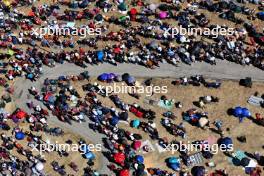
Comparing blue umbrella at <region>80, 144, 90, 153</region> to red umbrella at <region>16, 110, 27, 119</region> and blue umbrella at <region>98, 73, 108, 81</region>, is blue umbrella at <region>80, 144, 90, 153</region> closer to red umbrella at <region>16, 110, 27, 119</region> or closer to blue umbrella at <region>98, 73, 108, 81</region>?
red umbrella at <region>16, 110, 27, 119</region>

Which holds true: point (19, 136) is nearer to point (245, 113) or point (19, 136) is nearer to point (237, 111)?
point (237, 111)

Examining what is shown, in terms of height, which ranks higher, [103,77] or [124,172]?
[103,77]

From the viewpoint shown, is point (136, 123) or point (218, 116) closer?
point (218, 116)

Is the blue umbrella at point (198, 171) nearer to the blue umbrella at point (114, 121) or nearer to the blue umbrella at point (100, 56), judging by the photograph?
the blue umbrella at point (114, 121)

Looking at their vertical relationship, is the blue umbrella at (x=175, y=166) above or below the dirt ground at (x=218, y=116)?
below

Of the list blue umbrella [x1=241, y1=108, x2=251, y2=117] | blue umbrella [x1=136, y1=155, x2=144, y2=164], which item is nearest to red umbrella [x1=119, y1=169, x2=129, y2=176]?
blue umbrella [x1=136, y1=155, x2=144, y2=164]

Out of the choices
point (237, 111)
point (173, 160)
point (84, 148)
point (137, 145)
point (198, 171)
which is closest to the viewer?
point (198, 171)

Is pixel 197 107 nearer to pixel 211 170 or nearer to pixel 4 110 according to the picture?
pixel 211 170

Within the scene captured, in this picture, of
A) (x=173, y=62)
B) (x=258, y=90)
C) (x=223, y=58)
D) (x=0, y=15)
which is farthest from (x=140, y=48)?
(x=0, y=15)

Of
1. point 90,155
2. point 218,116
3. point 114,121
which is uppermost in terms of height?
point 218,116

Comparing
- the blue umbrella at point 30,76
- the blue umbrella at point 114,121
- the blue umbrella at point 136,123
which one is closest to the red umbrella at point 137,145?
the blue umbrella at point 136,123

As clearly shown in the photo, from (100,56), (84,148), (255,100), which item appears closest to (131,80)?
(100,56)
